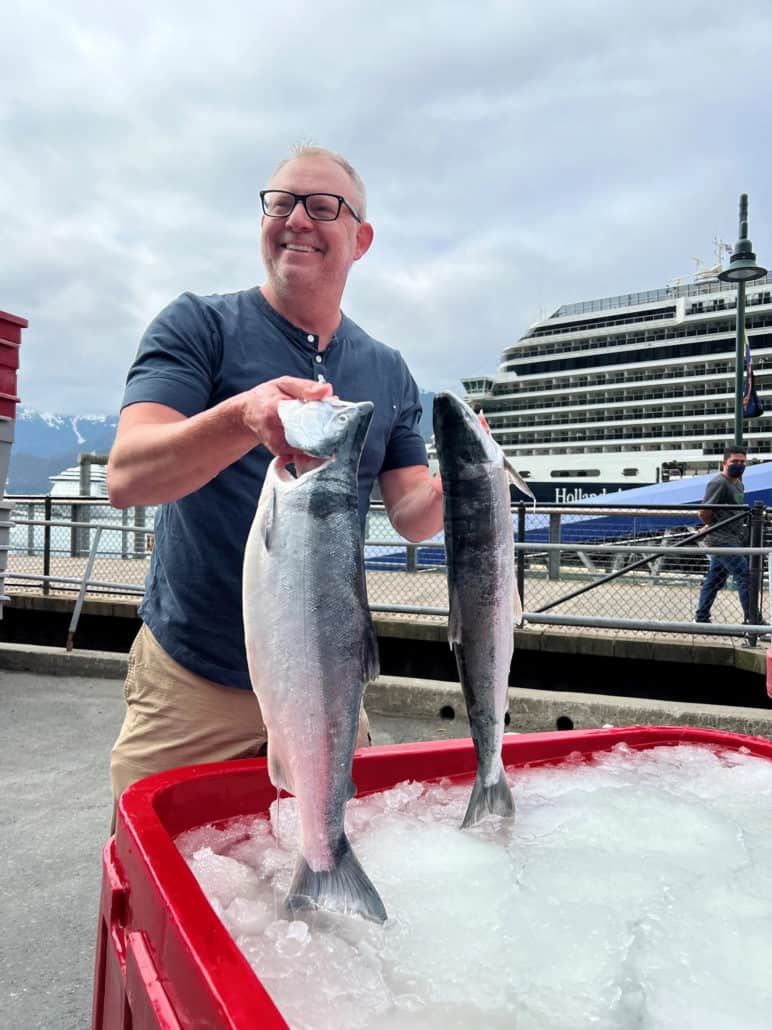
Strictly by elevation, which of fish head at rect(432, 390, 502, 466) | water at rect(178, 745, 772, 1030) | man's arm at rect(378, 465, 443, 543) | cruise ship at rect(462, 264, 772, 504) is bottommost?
water at rect(178, 745, 772, 1030)

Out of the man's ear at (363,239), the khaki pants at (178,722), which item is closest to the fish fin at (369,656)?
the khaki pants at (178,722)

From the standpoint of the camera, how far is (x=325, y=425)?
1.34 metres

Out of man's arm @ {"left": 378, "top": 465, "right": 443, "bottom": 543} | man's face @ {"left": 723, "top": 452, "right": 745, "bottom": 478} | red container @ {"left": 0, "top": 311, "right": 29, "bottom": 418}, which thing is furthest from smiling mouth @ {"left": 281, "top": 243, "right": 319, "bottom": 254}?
man's face @ {"left": 723, "top": 452, "right": 745, "bottom": 478}

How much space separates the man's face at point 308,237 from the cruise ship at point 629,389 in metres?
42.8

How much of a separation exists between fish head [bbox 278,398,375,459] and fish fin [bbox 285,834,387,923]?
74 cm

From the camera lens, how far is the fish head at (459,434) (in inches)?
65.2

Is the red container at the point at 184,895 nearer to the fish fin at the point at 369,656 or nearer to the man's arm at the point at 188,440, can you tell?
the fish fin at the point at 369,656

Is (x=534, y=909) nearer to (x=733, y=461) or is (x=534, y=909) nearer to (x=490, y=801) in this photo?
(x=490, y=801)

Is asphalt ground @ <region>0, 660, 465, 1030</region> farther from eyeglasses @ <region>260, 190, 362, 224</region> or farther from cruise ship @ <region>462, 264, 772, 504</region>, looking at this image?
cruise ship @ <region>462, 264, 772, 504</region>

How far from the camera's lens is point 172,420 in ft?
5.95

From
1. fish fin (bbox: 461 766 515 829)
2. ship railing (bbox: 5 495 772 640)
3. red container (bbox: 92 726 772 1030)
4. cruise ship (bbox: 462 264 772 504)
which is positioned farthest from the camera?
cruise ship (bbox: 462 264 772 504)

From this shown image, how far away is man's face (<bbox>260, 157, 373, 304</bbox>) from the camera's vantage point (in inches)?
77.5

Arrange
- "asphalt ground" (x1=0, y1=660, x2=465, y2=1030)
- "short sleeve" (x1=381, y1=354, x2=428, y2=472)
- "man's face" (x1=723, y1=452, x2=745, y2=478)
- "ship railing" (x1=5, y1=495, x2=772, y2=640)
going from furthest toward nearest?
1. "man's face" (x1=723, y1=452, x2=745, y2=478)
2. "ship railing" (x1=5, y1=495, x2=772, y2=640)
3. "asphalt ground" (x1=0, y1=660, x2=465, y2=1030)
4. "short sleeve" (x1=381, y1=354, x2=428, y2=472)

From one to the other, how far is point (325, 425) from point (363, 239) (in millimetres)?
1104
